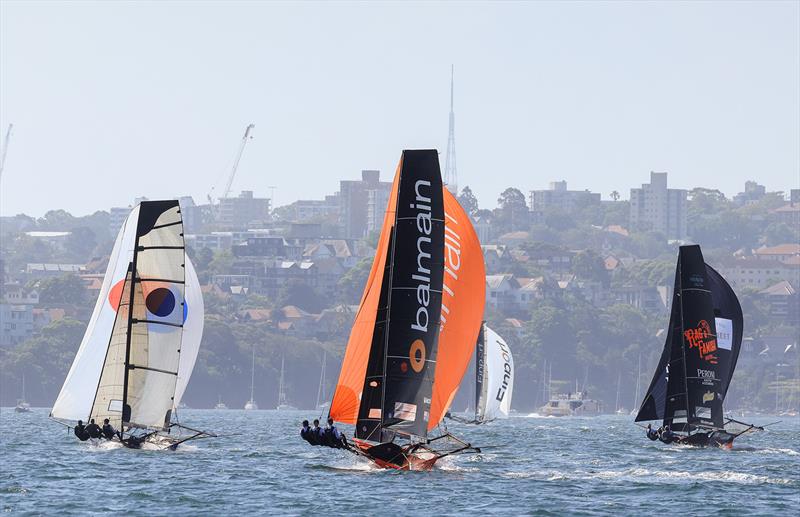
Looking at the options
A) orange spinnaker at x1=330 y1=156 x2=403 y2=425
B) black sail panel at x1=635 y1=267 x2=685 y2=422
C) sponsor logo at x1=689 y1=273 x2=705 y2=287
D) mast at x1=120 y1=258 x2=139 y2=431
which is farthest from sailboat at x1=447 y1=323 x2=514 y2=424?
orange spinnaker at x1=330 y1=156 x2=403 y2=425

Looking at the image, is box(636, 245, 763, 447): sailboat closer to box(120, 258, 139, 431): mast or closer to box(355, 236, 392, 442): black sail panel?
box(120, 258, 139, 431): mast

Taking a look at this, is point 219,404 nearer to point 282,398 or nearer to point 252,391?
point 252,391

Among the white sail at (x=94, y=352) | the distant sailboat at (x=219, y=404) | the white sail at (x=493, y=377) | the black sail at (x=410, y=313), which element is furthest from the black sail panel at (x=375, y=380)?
the distant sailboat at (x=219, y=404)

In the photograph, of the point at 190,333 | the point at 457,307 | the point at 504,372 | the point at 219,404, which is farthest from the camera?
the point at 219,404

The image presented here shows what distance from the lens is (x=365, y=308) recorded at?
43375 mm

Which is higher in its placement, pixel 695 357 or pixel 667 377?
pixel 695 357

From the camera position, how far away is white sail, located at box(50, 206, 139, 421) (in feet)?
174

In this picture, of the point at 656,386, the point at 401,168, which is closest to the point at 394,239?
the point at 401,168

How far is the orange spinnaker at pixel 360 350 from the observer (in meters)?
42.9

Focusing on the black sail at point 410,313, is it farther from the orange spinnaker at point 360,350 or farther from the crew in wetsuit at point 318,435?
the crew in wetsuit at point 318,435

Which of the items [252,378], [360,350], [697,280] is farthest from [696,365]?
[252,378]

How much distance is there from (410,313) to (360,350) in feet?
5.86

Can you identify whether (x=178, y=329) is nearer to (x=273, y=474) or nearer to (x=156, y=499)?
(x=273, y=474)

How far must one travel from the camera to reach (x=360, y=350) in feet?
141
